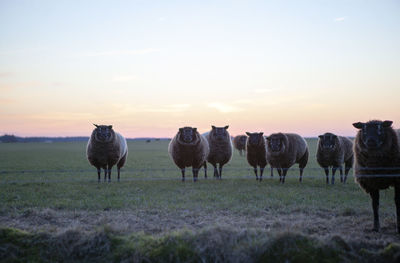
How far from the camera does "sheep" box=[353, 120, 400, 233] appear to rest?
6.22 m

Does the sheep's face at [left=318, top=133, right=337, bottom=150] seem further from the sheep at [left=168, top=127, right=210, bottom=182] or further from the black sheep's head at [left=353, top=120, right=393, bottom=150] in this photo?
the black sheep's head at [left=353, top=120, right=393, bottom=150]

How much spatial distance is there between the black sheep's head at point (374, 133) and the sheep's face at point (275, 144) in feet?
23.5

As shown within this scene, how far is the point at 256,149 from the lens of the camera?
50.4 feet

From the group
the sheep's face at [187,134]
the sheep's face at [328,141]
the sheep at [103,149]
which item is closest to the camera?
the sheep's face at [328,141]

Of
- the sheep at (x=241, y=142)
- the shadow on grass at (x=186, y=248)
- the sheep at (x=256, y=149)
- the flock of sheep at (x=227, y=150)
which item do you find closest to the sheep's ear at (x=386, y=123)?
the shadow on grass at (x=186, y=248)

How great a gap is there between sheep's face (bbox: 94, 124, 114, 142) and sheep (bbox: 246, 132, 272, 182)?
6.61m

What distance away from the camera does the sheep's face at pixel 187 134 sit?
1452 centimetres

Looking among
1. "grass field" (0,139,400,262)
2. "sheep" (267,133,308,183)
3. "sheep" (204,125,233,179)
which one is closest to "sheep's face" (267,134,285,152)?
"sheep" (267,133,308,183)

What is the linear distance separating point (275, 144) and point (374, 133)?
7395 millimetres

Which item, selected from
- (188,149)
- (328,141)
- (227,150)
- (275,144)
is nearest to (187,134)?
(188,149)

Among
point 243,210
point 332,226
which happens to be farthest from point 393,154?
point 243,210

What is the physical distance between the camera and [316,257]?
4.66 metres

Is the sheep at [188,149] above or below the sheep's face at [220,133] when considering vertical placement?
below

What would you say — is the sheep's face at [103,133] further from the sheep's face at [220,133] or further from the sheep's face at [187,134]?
the sheep's face at [220,133]
